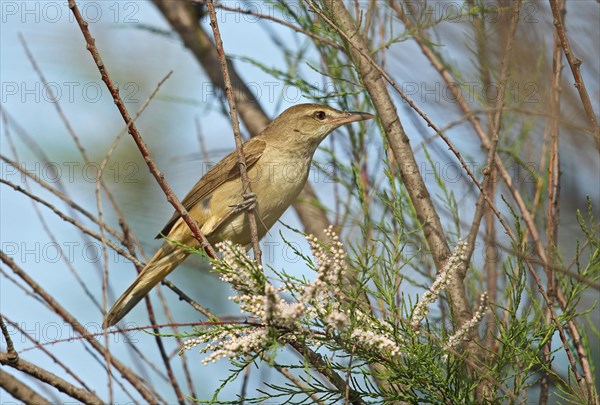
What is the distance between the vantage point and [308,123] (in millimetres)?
4797

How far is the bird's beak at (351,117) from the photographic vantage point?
13.9 feet

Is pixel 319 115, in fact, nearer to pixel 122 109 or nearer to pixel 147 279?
pixel 147 279

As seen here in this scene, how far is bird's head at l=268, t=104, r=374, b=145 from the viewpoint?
182 inches

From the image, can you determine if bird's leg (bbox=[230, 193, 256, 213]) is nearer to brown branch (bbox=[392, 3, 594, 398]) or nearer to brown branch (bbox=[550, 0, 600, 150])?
brown branch (bbox=[392, 3, 594, 398])

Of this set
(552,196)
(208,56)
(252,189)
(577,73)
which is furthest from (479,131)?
(208,56)

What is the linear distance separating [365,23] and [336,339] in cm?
210

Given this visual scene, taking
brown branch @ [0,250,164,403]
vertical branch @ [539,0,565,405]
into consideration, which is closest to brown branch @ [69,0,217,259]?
brown branch @ [0,250,164,403]

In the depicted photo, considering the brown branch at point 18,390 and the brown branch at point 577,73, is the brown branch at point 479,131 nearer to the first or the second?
the brown branch at point 577,73

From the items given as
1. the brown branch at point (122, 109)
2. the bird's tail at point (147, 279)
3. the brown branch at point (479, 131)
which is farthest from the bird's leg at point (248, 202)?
the brown branch at point (479, 131)

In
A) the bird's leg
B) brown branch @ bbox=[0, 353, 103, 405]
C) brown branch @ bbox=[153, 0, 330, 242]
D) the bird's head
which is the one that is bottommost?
brown branch @ bbox=[0, 353, 103, 405]

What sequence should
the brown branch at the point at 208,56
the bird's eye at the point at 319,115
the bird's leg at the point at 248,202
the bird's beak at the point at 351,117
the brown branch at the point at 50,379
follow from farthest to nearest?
1. the brown branch at the point at 208,56
2. the bird's eye at the point at 319,115
3. the bird's beak at the point at 351,117
4. the bird's leg at the point at 248,202
5. the brown branch at the point at 50,379

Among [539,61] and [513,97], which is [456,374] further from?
[513,97]

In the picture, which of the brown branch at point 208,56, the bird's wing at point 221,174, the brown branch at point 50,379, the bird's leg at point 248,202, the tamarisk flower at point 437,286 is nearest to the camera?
A: the tamarisk flower at point 437,286

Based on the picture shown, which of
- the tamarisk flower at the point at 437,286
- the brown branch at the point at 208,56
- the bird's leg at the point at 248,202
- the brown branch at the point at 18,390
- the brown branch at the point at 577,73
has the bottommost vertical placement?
the brown branch at the point at 18,390
